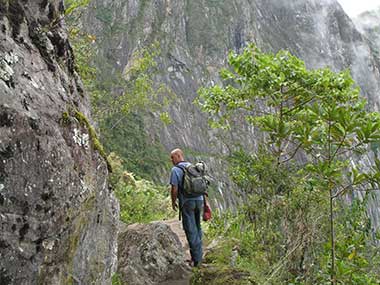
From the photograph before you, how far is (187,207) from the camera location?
5.84 metres

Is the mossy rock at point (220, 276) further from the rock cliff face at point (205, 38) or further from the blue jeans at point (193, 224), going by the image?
the rock cliff face at point (205, 38)

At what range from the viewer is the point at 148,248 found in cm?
621

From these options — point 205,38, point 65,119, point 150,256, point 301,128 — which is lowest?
point 150,256

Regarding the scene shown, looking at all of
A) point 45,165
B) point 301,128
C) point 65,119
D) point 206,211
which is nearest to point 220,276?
point 206,211

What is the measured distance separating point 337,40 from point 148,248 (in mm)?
96243

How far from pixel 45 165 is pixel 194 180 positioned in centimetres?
259

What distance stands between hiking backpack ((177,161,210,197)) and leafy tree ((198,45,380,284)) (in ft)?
1.44

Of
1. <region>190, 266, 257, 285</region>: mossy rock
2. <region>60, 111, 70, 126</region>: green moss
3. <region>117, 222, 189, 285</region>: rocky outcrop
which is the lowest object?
<region>190, 266, 257, 285</region>: mossy rock

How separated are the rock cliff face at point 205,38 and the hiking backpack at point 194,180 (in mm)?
25540

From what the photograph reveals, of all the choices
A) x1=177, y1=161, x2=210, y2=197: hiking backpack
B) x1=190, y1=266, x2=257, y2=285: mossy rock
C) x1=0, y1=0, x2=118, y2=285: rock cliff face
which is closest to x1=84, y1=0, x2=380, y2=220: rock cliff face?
x1=177, y1=161, x2=210, y2=197: hiking backpack

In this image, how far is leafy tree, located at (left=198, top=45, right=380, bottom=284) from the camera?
12.4 feet

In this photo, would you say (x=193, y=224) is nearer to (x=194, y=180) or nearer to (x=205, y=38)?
(x=194, y=180)

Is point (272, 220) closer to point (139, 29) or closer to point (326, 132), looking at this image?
point (326, 132)

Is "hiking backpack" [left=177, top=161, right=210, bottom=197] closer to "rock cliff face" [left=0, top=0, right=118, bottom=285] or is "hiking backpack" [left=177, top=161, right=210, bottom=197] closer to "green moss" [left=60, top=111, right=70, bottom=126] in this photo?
"rock cliff face" [left=0, top=0, right=118, bottom=285]
